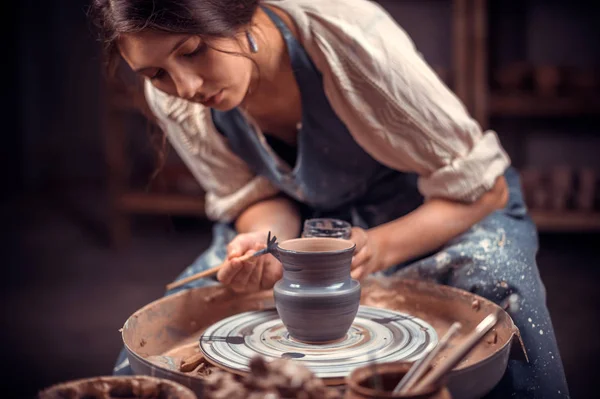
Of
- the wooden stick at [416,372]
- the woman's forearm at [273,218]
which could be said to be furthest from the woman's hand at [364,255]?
the wooden stick at [416,372]

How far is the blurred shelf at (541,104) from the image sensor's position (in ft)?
11.0

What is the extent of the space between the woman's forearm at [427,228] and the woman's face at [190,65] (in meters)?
0.41

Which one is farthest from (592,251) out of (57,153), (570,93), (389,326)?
(57,153)

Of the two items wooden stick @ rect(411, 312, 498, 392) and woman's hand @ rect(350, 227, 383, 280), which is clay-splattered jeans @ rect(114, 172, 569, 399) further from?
wooden stick @ rect(411, 312, 498, 392)

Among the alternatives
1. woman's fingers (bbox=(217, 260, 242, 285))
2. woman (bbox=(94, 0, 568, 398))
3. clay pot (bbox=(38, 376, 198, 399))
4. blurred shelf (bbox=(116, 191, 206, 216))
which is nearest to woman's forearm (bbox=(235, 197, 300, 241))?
woman (bbox=(94, 0, 568, 398))

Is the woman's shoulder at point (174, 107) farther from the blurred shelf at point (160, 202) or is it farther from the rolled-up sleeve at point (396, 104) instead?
the blurred shelf at point (160, 202)

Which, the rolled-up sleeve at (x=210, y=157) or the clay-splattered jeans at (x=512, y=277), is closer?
the clay-splattered jeans at (x=512, y=277)

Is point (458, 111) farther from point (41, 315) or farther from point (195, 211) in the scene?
point (195, 211)

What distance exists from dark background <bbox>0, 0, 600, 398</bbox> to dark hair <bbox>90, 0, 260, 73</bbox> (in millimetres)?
187

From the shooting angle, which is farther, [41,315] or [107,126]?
[107,126]

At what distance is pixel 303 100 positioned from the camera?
1.47m

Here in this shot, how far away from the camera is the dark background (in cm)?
269

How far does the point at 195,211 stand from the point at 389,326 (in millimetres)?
2867

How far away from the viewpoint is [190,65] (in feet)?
3.94
